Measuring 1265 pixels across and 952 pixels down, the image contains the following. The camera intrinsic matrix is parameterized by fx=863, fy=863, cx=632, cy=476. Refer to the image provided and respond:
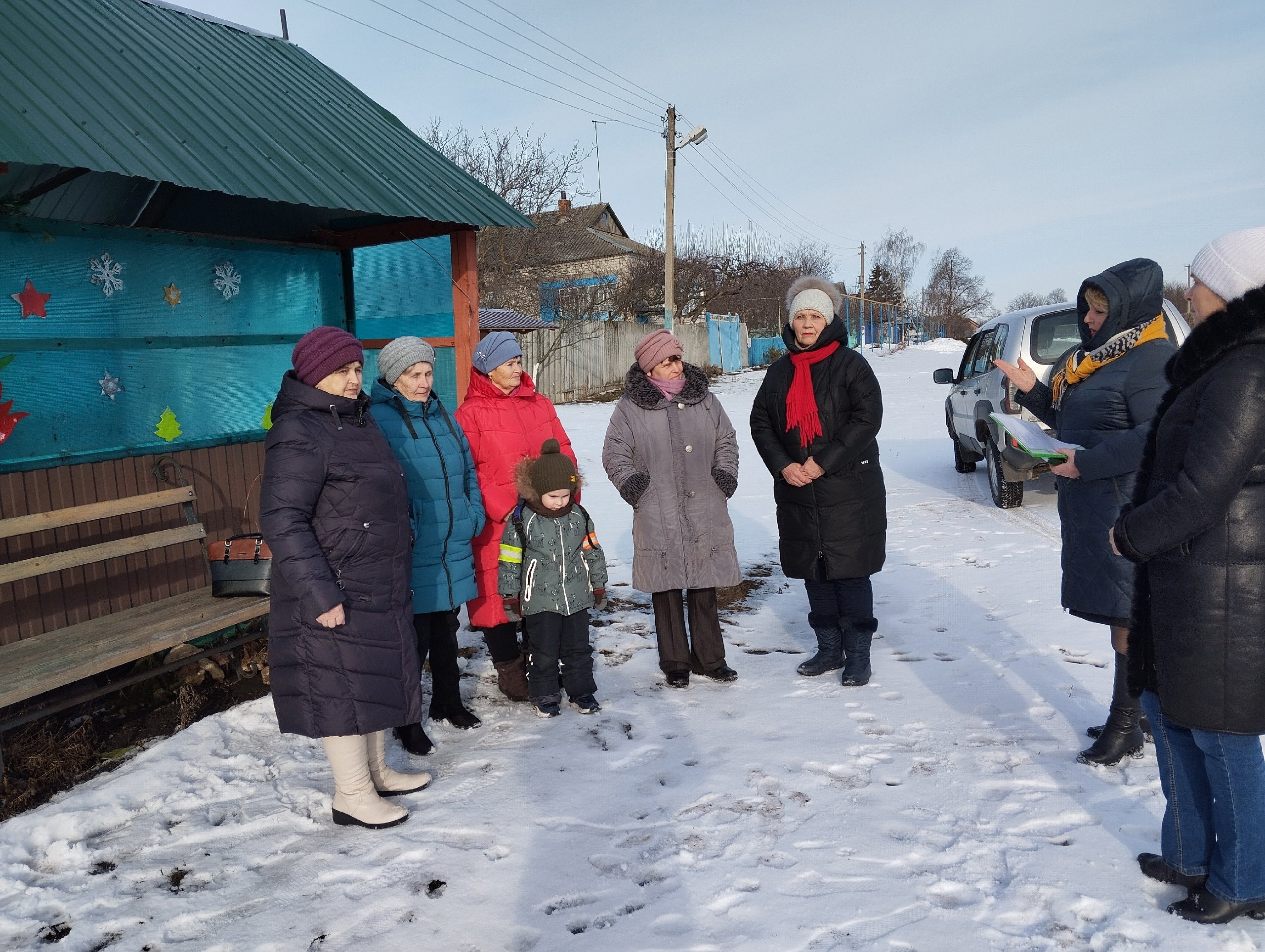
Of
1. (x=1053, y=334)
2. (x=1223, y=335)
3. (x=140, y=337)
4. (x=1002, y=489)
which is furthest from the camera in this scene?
(x=1002, y=489)

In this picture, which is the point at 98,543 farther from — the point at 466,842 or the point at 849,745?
the point at 849,745

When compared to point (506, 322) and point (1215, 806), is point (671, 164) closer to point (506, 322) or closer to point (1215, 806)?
point (506, 322)

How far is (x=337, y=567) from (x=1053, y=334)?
6.89 meters

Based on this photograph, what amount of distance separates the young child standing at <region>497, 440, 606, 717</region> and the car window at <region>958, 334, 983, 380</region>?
22.3ft

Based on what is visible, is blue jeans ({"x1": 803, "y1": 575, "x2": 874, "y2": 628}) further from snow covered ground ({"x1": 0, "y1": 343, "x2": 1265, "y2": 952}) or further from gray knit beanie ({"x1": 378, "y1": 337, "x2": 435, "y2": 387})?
gray knit beanie ({"x1": 378, "y1": 337, "x2": 435, "y2": 387})

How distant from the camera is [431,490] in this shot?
369 centimetres

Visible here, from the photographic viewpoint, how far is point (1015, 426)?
3.18 m

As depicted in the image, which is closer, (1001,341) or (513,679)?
(513,679)

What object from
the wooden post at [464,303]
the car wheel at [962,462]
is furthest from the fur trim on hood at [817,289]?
the car wheel at [962,462]

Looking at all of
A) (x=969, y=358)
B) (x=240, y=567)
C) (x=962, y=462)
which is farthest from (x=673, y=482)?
(x=962, y=462)

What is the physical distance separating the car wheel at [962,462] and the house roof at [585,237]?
20.1 metres

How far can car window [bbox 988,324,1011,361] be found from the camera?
8.02 metres

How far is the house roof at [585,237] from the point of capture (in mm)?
33375

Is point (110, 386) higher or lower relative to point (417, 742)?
higher
